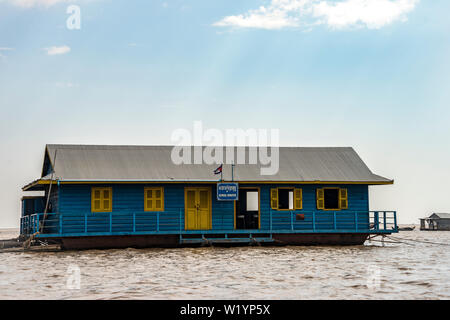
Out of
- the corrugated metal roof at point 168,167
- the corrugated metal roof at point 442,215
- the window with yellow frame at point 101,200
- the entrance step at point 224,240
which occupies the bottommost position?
the entrance step at point 224,240

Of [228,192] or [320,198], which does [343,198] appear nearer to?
[320,198]

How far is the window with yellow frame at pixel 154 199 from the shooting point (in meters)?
27.7

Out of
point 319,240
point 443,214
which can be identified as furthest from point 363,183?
point 443,214

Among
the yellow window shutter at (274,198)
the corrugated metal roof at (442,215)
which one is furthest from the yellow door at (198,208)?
the corrugated metal roof at (442,215)

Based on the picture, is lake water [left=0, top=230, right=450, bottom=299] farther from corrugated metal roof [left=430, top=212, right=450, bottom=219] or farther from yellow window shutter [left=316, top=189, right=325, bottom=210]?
corrugated metal roof [left=430, top=212, right=450, bottom=219]

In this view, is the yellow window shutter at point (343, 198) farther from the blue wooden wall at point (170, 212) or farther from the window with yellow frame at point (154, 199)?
the window with yellow frame at point (154, 199)

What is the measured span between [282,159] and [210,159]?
336 cm

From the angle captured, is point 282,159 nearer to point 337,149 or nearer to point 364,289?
point 337,149

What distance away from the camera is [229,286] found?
52.9 ft

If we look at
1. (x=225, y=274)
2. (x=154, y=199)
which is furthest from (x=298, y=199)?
(x=225, y=274)

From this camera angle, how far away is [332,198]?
3011 centimetres

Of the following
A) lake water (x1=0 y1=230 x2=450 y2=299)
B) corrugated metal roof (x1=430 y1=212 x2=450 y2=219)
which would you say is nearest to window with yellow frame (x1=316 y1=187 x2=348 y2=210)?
lake water (x1=0 y1=230 x2=450 y2=299)

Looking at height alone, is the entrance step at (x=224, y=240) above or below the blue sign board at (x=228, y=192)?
below

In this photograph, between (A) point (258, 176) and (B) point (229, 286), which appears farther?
(A) point (258, 176)
